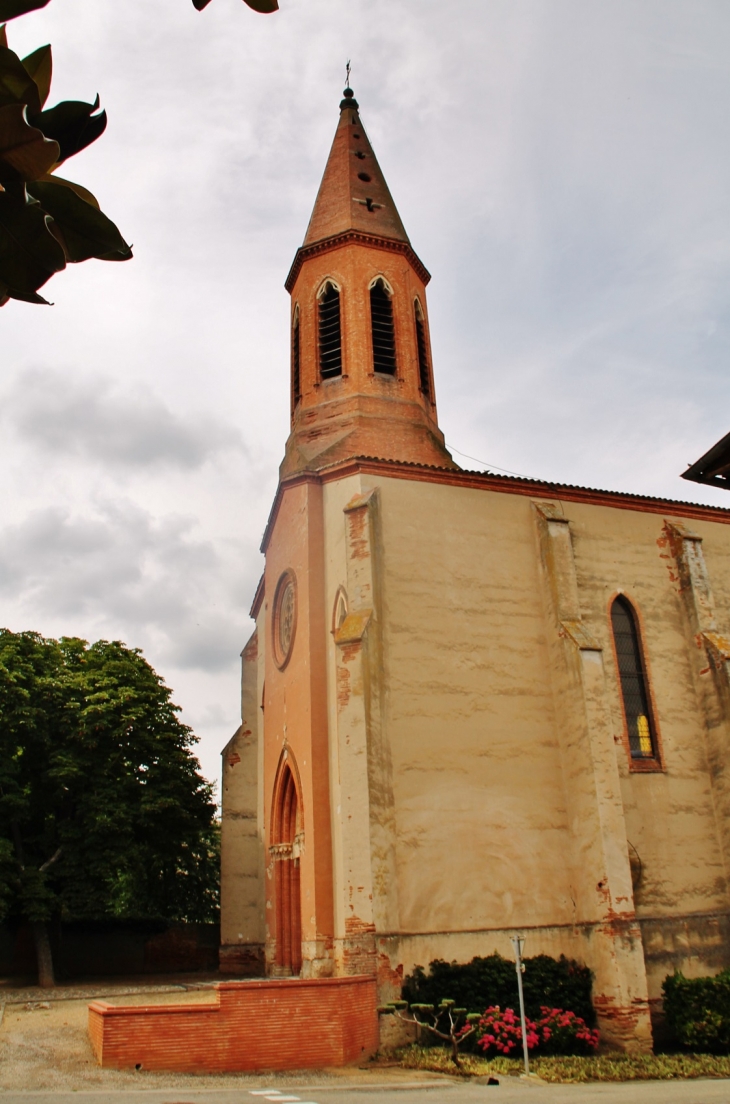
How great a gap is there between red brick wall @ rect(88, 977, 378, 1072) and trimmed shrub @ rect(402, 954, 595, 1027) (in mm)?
1717

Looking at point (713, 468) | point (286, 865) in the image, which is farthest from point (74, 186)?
point (286, 865)

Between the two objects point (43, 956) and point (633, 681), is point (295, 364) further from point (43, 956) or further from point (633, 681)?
point (43, 956)

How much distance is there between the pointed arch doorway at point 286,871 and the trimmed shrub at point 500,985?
14.5 feet

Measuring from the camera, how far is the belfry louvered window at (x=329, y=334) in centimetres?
2308

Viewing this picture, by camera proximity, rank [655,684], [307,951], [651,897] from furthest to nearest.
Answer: [655,684] → [651,897] → [307,951]

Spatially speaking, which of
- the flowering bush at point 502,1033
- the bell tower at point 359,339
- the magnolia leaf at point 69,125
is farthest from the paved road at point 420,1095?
the bell tower at point 359,339

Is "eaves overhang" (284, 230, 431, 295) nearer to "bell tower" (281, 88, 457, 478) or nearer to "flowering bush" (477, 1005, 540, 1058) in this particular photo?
"bell tower" (281, 88, 457, 478)

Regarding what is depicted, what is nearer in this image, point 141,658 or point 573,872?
point 573,872

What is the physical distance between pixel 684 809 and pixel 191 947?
52.8ft

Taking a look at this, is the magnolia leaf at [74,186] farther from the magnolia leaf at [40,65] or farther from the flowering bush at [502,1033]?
the flowering bush at [502,1033]

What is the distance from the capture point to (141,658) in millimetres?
25812

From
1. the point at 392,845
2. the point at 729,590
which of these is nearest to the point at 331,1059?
Answer: the point at 392,845

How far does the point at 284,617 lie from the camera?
69.3 ft

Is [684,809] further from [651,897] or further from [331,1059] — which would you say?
[331,1059]
